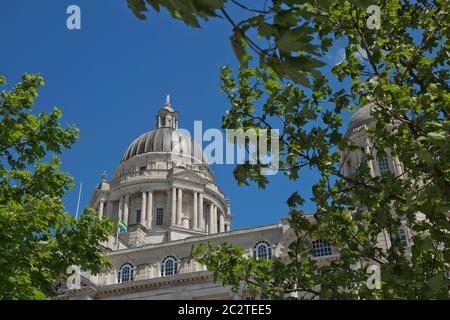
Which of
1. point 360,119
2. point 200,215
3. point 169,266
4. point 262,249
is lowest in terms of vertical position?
point 169,266

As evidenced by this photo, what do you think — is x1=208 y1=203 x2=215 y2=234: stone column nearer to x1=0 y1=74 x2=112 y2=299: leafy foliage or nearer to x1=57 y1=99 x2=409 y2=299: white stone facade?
Answer: x1=57 y1=99 x2=409 y2=299: white stone facade

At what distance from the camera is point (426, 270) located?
10.8m

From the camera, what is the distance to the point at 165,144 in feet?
246

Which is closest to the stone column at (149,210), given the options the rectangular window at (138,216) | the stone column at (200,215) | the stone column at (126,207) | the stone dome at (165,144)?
the rectangular window at (138,216)

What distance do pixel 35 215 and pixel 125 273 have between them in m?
32.1

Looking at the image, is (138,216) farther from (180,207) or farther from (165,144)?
(165,144)

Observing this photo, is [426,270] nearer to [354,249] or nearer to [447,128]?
[354,249]

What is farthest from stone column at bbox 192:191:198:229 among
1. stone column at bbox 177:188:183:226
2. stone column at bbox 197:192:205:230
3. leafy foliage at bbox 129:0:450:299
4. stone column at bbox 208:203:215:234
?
leafy foliage at bbox 129:0:450:299

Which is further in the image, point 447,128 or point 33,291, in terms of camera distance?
point 33,291

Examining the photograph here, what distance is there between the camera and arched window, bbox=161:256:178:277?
45500 millimetres

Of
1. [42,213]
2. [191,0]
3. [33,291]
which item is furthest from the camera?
[42,213]

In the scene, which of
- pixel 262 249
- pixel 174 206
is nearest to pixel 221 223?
pixel 174 206
